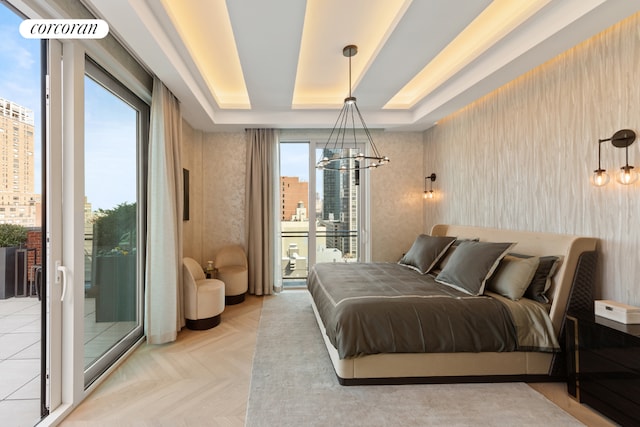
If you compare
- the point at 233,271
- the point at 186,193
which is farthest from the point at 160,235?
the point at 233,271

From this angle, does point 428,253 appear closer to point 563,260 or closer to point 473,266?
point 473,266

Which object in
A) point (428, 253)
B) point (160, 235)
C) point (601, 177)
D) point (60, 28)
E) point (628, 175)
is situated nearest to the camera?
point (60, 28)

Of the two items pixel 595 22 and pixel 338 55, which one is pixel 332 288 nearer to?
pixel 338 55

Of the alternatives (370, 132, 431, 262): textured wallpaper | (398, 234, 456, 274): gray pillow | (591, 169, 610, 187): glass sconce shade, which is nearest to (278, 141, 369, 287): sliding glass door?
(370, 132, 431, 262): textured wallpaper

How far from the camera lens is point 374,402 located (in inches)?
85.0

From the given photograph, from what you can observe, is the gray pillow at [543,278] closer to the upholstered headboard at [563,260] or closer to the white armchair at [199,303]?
the upholstered headboard at [563,260]

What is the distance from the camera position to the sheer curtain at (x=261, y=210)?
193 inches

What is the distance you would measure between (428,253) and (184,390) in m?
2.85

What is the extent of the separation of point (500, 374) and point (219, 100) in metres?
4.59

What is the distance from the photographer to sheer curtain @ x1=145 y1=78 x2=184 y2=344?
307cm

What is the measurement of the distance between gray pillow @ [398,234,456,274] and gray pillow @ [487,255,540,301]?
0.87 m

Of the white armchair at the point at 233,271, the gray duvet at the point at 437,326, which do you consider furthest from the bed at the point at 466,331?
the white armchair at the point at 233,271

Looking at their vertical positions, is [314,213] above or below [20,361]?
above

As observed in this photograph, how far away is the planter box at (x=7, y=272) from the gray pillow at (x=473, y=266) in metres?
3.24
